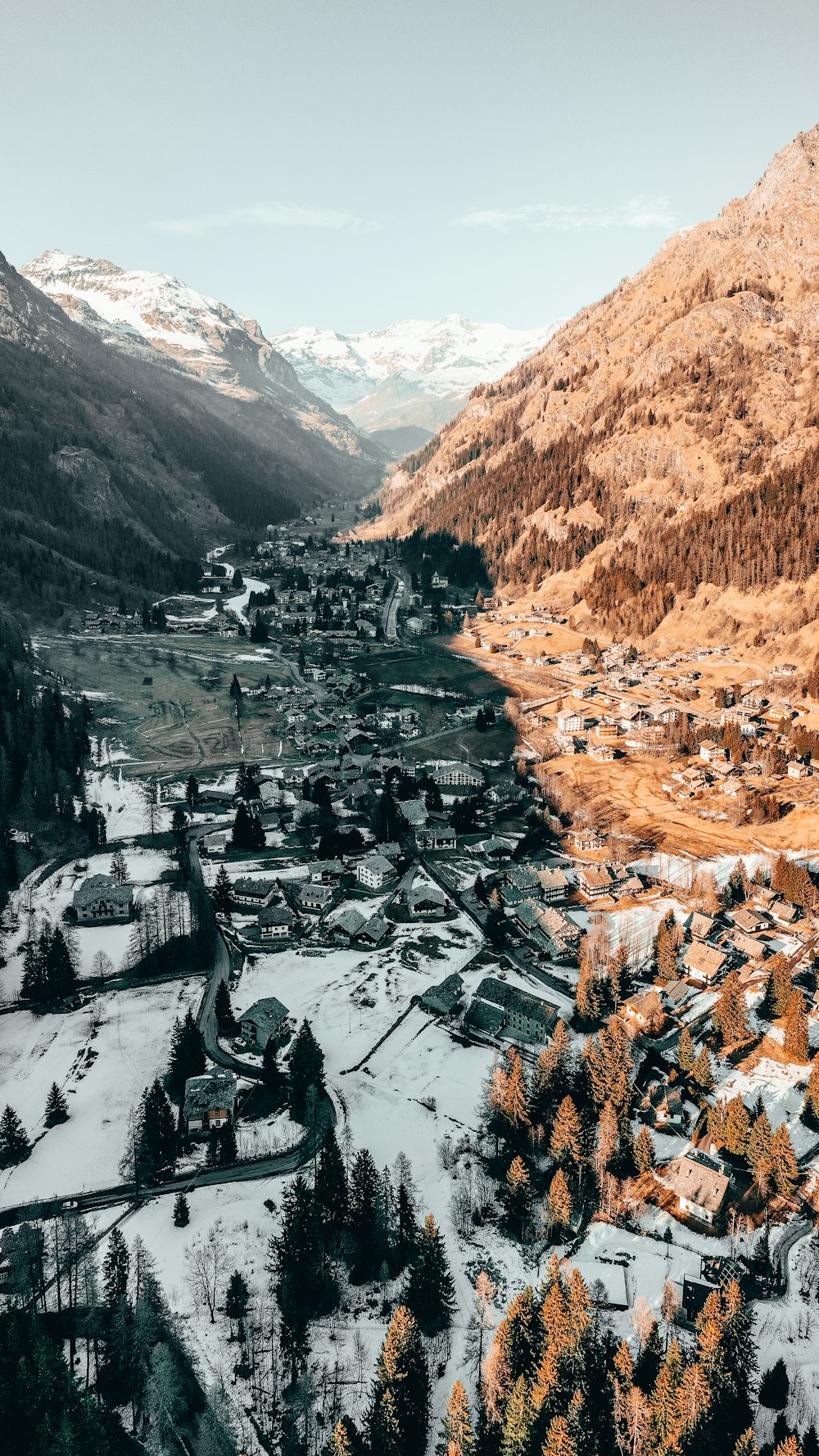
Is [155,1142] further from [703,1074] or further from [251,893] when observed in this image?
[703,1074]

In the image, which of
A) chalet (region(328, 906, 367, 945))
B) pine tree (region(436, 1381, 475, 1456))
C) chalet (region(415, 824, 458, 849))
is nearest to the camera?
pine tree (region(436, 1381, 475, 1456))

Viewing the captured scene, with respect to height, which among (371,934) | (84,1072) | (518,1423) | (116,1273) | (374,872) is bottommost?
(84,1072)

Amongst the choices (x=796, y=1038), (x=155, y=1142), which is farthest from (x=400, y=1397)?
(x=796, y=1038)

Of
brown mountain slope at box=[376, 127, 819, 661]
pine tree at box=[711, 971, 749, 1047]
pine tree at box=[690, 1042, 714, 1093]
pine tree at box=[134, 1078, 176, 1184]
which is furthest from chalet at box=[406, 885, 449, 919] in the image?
brown mountain slope at box=[376, 127, 819, 661]

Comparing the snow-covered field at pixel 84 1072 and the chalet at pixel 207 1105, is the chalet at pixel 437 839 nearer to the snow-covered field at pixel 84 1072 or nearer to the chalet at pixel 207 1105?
the snow-covered field at pixel 84 1072

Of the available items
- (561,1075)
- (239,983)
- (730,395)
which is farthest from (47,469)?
(561,1075)

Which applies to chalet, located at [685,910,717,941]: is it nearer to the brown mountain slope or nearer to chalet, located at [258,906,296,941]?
chalet, located at [258,906,296,941]

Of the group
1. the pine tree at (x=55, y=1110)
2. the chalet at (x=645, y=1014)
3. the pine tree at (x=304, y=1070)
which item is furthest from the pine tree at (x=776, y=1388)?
the pine tree at (x=55, y=1110)
